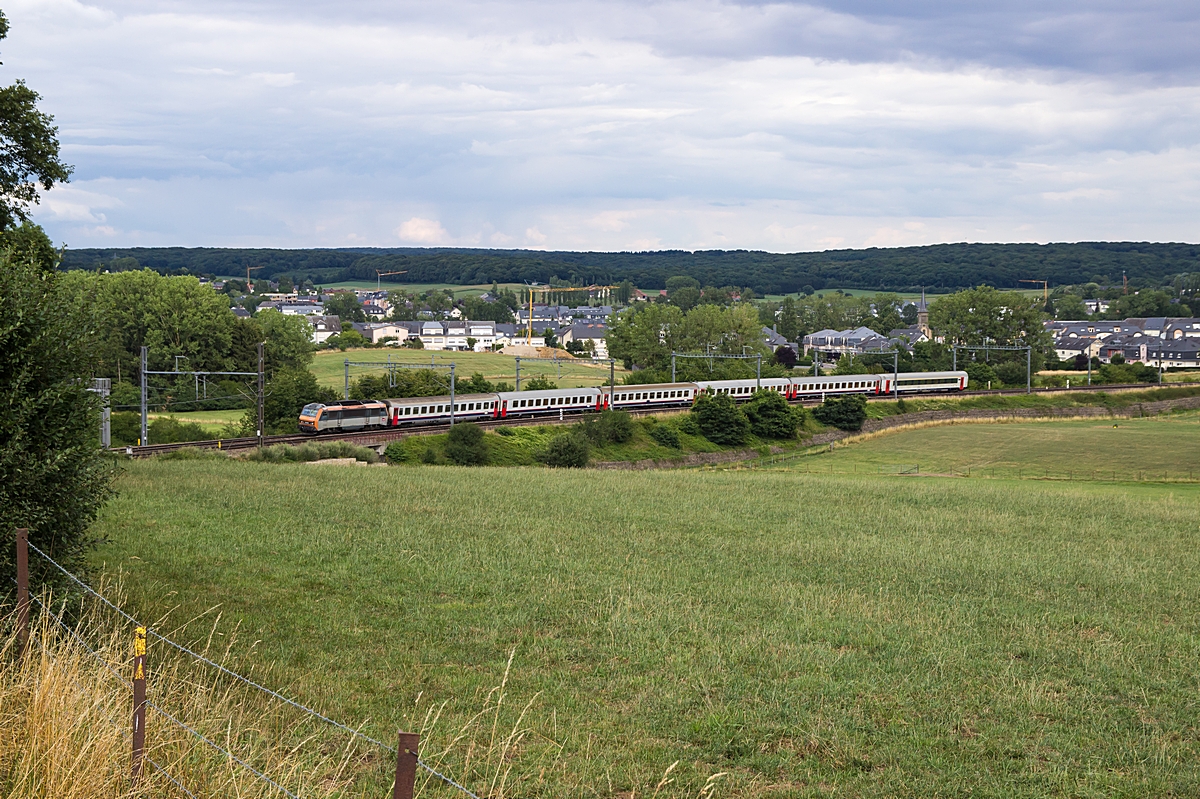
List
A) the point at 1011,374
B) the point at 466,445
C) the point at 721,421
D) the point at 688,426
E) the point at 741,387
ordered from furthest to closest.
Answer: the point at 1011,374 < the point at 741,387 < the point at 688,426 < the point at 721,421 < the point at 466,445

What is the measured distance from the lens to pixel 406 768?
14.8ft

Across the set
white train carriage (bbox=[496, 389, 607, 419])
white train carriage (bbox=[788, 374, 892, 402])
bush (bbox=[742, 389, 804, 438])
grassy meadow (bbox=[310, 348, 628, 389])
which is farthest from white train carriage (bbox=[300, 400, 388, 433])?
grassy meadow (bbox=[310, 348, 628, 389])

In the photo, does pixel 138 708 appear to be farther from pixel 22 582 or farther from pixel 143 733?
pixel 22 582

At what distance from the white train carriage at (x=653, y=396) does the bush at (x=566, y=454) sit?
13.5 m

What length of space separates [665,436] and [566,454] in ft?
37.8

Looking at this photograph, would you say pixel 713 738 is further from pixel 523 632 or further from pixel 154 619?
pixel 154 619

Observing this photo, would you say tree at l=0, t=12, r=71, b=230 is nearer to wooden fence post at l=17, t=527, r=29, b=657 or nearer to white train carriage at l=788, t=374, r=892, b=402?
wooden fence post at l=17, t=527, r=29, b=657

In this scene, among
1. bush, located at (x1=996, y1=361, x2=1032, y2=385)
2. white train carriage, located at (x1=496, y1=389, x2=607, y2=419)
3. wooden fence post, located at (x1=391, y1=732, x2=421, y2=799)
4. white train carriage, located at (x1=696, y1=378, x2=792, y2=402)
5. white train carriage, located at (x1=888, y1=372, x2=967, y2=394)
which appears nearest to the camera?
wooden fence post, located at (x1=391, y1=732, x2=421, y2=799)

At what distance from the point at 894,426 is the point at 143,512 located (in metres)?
63.9

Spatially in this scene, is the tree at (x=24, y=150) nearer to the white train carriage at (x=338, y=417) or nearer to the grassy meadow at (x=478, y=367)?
the white train carriage at (x=338, y=417)

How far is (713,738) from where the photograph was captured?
8.98 metres

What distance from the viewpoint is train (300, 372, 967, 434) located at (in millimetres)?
54750

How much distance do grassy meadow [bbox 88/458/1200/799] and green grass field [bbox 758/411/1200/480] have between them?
34.5 metres

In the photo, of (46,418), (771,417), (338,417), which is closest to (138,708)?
(46,418)
